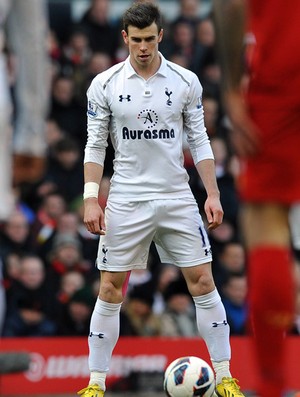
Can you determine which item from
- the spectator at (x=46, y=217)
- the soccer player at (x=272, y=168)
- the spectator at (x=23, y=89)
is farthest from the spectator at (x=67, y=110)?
the spectator at (x=23, y=89)

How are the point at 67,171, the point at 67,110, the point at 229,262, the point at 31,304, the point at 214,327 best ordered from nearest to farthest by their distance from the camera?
the point at 214,327
the point at 31,304
the point at 229,262
the point at 67,171
the point at 67,110

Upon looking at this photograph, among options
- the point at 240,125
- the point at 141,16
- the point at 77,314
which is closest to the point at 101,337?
the point at 141,16

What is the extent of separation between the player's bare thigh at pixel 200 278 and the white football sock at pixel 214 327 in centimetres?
4

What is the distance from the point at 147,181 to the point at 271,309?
7.66ft

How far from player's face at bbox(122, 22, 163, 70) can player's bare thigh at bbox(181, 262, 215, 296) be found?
48.9 inches

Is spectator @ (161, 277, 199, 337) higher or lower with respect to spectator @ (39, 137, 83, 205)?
lower

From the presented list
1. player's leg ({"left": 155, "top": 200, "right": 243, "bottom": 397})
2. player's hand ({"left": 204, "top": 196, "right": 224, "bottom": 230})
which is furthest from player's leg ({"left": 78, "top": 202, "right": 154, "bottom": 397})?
player's hand ({"left": 204, "top": 196, "right": 224, "bottom": 230})

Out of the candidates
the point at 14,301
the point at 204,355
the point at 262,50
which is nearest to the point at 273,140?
the point at 262,50

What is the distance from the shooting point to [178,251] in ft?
22.2

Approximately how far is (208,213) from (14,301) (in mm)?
5884

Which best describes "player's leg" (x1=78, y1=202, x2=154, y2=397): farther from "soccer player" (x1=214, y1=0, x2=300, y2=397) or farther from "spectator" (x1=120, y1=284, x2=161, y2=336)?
"spectator" (x1=120, y1=284, x2=161, y2=336)

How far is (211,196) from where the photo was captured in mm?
6516

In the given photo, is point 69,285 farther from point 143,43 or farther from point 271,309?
point 271,309

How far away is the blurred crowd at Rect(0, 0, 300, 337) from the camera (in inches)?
472
